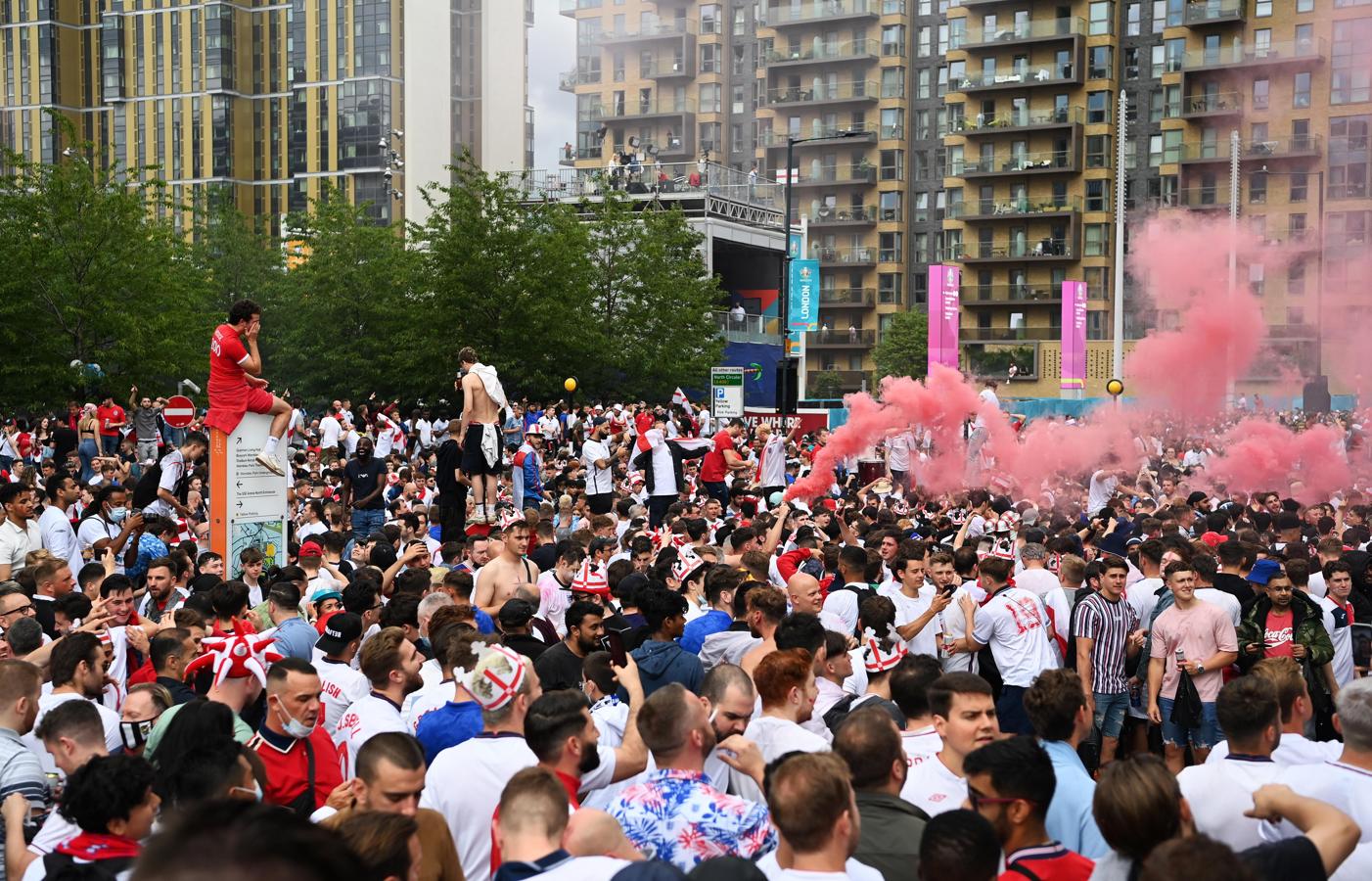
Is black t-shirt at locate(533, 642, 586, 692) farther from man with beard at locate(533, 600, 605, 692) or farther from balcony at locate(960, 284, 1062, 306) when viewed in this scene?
balcony at locate(960, 284, 1062, 306)

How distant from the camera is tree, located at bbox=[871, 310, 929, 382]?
82.6 meters

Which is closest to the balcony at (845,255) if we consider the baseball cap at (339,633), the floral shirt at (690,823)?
the baseball cap at (339,633)

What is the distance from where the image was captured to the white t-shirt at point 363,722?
599 cm

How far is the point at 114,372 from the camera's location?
33875 millimetres

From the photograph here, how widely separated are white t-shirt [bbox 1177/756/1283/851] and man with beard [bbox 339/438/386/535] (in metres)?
13.2

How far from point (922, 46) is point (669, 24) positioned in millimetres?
17454

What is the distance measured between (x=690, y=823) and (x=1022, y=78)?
245 feet

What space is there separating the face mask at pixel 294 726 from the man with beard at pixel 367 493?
1147 cm

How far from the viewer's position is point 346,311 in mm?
45719

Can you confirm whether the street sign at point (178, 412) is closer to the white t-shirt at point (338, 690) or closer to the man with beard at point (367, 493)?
the man with beard at point (367, 493)

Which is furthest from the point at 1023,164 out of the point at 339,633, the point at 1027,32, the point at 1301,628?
the point at 339,633

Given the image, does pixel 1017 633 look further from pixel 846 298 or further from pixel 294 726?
pixel 846 298

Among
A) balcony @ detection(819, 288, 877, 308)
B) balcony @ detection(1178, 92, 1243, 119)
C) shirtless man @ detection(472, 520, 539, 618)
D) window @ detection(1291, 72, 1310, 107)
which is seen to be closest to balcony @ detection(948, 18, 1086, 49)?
balcony @ detection(819, 288, 877, 308)

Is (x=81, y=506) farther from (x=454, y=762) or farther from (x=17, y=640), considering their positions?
(x=454, y=762)
